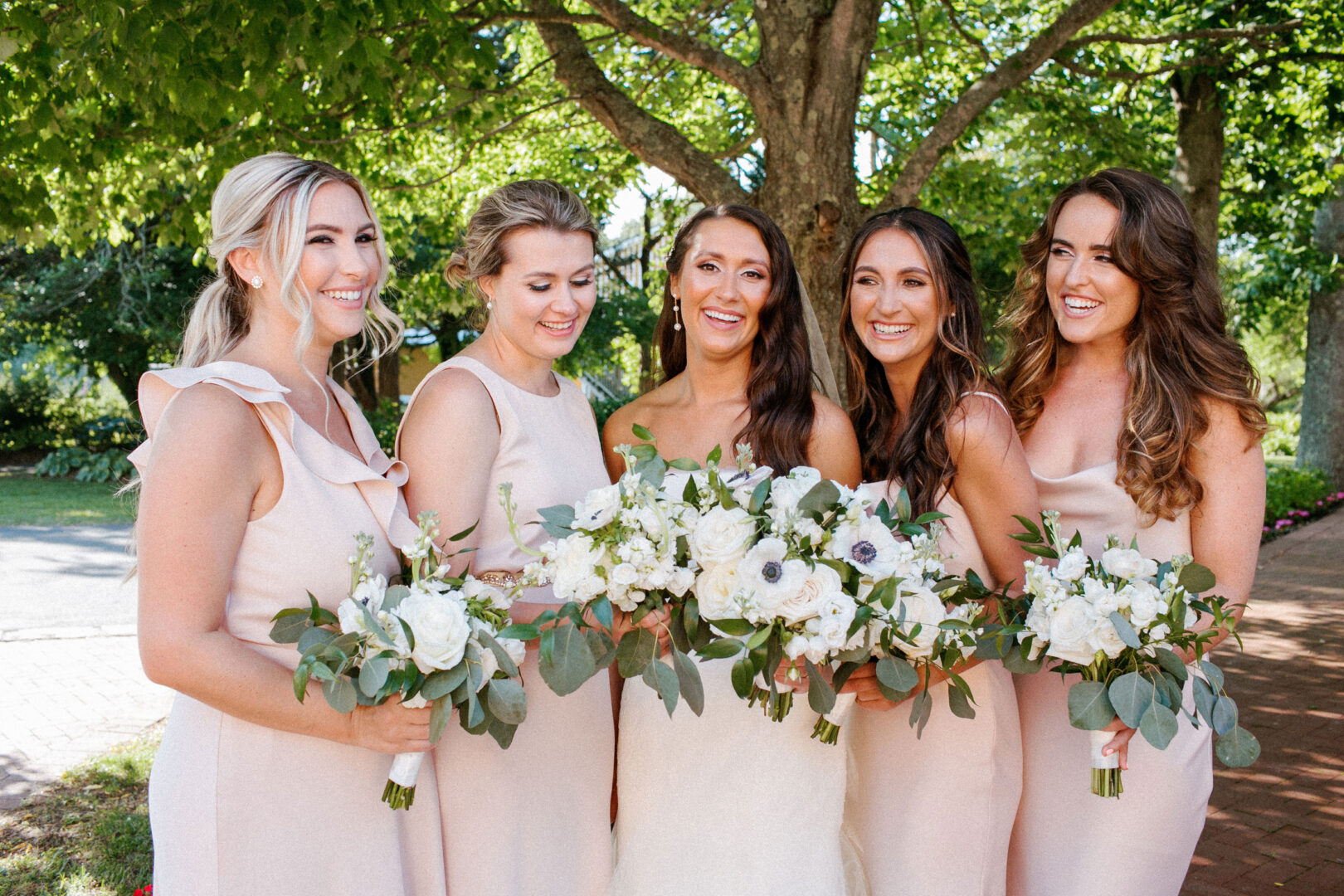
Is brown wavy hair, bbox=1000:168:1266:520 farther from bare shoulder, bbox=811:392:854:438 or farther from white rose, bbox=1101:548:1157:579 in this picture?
bare shoulder, bbox=811:392:854:438

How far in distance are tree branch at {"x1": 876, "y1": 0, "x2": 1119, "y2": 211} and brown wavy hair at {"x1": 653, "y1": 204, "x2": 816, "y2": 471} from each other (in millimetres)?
2663

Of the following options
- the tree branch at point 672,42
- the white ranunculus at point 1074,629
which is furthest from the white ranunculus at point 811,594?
the tree branch at point 672,42

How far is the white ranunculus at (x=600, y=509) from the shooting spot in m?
2.29

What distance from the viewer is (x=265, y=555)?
229cm

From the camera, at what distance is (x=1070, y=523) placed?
319 cm

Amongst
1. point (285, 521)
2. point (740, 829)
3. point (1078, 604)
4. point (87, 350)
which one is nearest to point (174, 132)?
point (285, 521)

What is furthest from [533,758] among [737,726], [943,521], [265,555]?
[943,521]

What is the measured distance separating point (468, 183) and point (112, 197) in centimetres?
453

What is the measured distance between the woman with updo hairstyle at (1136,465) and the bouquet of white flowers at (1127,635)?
0.53 m

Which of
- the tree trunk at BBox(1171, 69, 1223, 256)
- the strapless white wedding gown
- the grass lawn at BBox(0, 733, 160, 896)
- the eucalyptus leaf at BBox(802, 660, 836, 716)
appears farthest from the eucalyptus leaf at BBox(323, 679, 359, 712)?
the tree trunk at BBox(1171, 69, 1223, 256)

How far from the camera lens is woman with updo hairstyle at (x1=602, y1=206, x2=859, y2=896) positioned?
311 centimetres

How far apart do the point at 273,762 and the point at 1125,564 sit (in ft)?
6.49

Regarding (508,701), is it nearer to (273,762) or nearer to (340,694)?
(340,694)

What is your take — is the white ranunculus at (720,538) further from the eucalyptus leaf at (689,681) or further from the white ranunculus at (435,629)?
the white ranunculus at (435,629)
